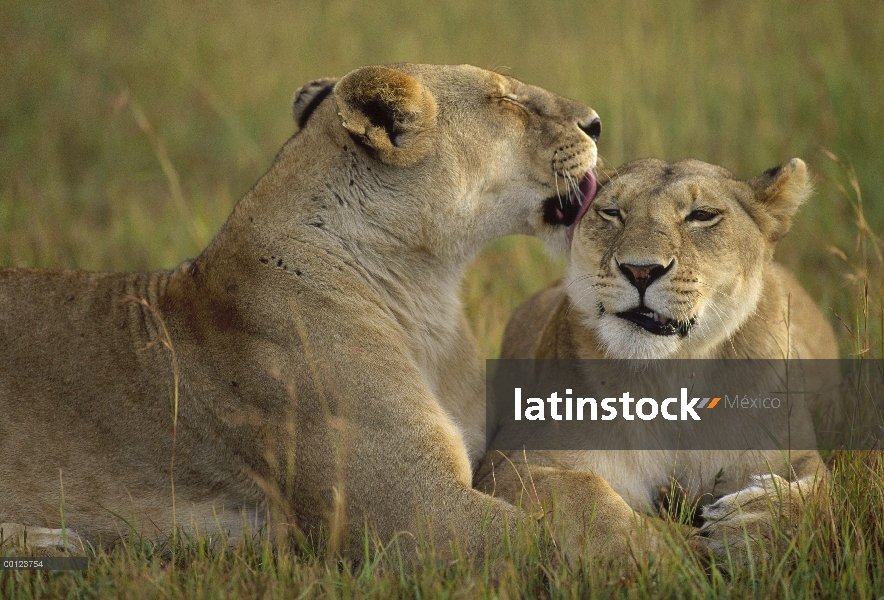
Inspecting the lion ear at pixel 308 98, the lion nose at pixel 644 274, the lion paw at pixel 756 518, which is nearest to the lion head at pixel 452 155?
the lion ear at pixel 308 98

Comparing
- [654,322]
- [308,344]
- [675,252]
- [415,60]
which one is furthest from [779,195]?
[415,60]

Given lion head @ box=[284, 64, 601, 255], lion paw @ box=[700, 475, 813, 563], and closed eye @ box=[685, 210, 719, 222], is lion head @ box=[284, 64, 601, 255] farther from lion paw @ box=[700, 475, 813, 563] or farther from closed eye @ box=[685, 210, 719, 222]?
lion paw @ box=[700, 475, 813, 563]

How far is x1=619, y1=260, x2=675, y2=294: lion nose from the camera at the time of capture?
320 centimetres

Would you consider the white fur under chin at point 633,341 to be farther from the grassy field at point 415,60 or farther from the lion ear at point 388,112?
the lion ear at point 388,112

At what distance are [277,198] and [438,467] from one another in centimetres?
109

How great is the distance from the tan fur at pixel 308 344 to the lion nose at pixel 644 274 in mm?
531

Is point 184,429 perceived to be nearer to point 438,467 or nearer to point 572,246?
point 438,467

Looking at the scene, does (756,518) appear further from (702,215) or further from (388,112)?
(388,112)

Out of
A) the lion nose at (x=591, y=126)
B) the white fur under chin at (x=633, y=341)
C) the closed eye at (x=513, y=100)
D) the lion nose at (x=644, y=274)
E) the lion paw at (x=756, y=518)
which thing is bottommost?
the lion paw at (x=756, y=518)

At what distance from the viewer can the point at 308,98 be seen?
3912 millimetres

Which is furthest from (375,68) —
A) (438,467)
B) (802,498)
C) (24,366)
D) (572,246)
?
(802,498)

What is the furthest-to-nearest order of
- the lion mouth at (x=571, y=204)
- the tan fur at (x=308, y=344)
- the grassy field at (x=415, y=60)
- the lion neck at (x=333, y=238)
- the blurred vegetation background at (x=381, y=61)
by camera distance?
1. the blurred vegetation background at (x=381, y=61)
2. the grassy field at (x=415, y=60)
3. the lion mouth at (x=571, y=204)
4. the lion neck at (x=333, y=238)
5. the tan fur at (x=308, y=344)

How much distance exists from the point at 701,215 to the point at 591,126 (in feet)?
1.75

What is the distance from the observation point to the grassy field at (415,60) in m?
6.19
